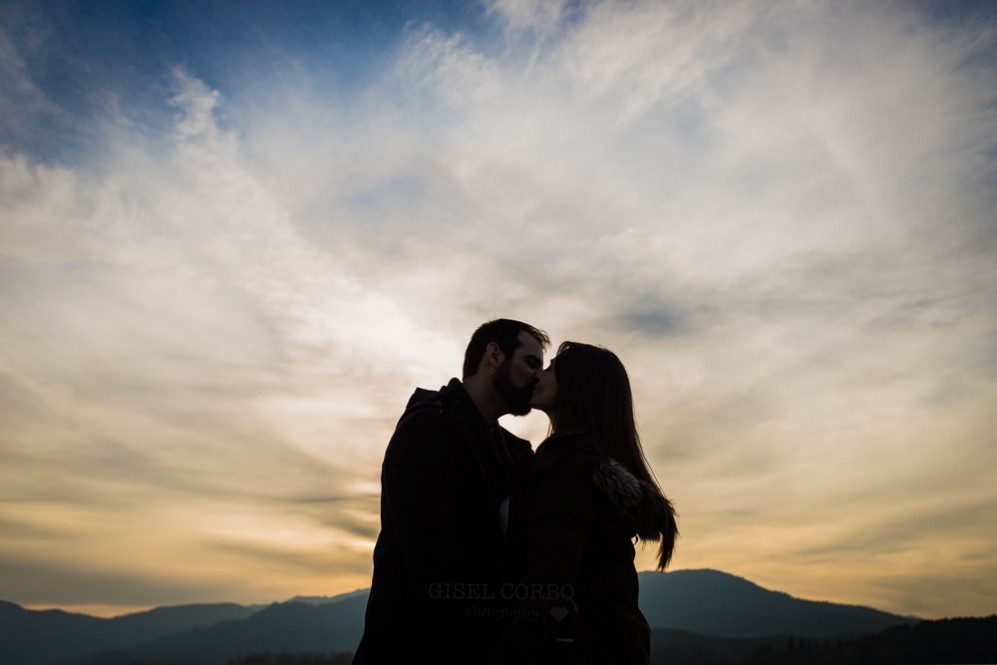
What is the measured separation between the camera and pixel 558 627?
9.25 feet

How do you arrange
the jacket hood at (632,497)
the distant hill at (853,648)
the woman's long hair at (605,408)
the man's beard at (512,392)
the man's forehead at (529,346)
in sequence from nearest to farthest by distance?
the jacket hood at (632,497)
the woman's long hair at (605,408)
the man's beard at (512,392)
the man's forehead at (529,346)
the distant hill at (853,648)

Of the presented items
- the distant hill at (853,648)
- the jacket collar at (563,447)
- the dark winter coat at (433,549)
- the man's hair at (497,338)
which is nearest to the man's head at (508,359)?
the man's hair at (497,338)

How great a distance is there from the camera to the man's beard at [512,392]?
4336 millimetres

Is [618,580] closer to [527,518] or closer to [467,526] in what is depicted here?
[527,518]

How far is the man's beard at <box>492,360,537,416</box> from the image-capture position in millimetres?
4336

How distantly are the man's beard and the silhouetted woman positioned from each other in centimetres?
97

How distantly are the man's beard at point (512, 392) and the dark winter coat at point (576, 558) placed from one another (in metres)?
1.16

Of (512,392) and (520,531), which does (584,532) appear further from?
(512,392)

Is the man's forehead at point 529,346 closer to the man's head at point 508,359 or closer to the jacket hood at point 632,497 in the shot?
the man's head at point 508,359

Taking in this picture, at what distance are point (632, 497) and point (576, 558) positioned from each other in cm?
37

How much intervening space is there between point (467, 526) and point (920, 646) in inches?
4258

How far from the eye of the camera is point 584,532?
2.89m

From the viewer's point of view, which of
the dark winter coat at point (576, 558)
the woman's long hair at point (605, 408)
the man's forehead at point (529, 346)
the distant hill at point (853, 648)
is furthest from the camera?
the distant hill at point (853, 648)

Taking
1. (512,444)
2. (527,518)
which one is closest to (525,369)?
(512,444)
